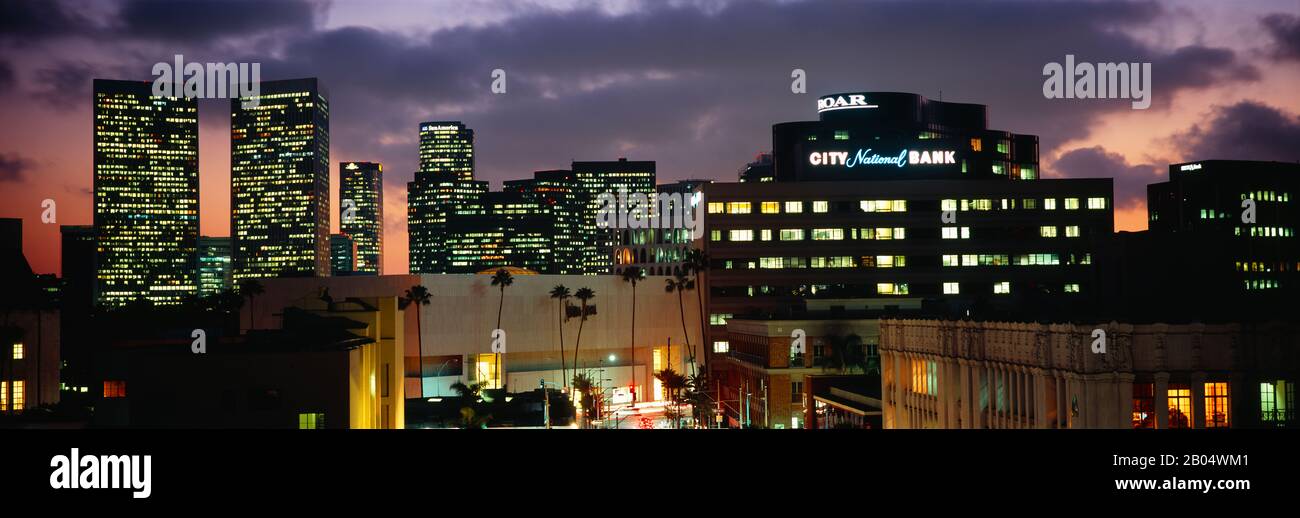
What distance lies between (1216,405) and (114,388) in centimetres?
5606

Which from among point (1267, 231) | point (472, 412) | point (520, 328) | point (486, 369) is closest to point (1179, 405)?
point (472, 412)

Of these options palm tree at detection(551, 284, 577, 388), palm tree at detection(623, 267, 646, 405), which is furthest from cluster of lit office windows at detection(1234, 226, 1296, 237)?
palm tree at detection(551, 284, 577, 388)

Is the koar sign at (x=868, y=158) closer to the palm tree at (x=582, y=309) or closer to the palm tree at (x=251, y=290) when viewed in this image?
the palm tree at (x=582, y=309)

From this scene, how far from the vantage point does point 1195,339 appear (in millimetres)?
48969

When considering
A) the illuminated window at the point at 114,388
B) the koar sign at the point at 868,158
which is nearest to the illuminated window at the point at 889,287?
the koar sign at the point at 868,158

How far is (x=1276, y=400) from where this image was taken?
4806 cm

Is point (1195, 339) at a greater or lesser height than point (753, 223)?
lesser

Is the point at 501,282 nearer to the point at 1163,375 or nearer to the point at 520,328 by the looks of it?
the point at 520,328

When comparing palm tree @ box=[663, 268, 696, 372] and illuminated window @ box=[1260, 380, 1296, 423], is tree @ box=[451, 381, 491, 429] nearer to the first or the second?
palm tree @ box=[663, 268, 696, 372]

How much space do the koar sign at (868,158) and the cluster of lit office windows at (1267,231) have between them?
57145 mm

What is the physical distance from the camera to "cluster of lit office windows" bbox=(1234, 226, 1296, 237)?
588 ft
